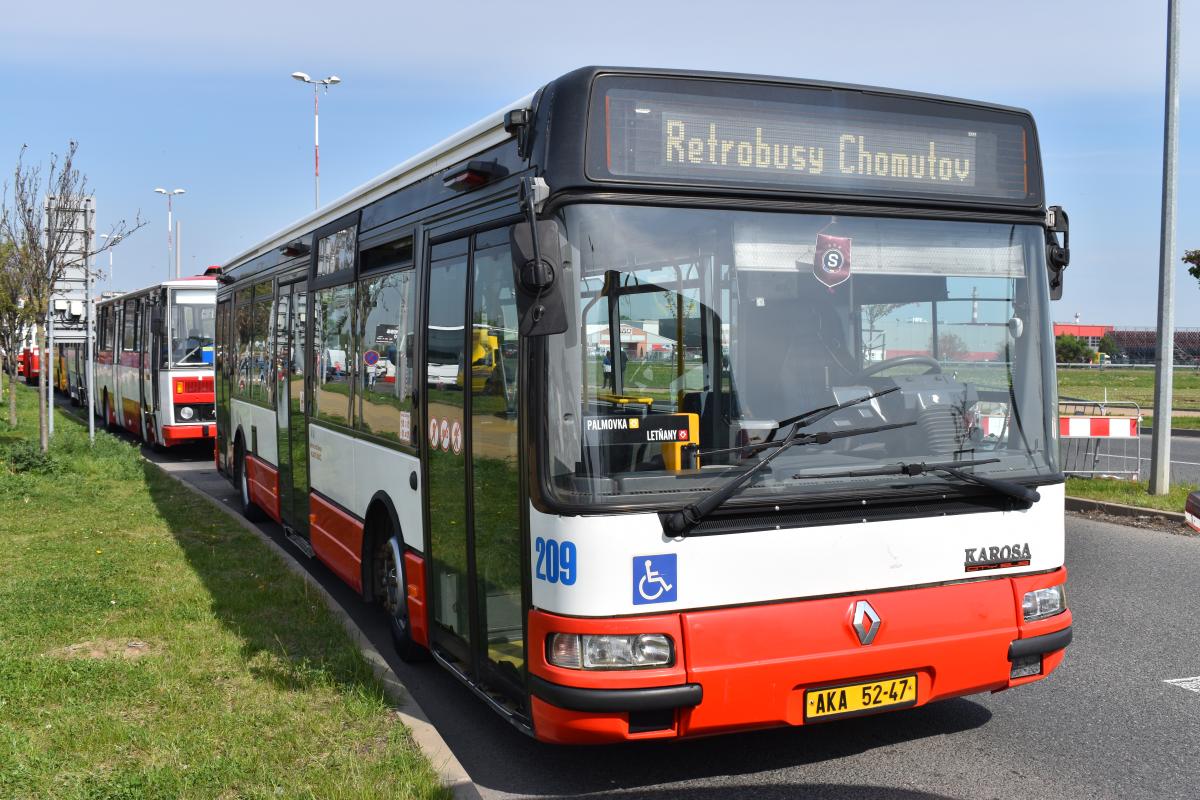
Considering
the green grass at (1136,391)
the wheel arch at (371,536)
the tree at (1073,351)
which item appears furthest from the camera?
the tree at (1073,351)

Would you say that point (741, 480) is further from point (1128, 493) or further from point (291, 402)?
point (1128, 493)

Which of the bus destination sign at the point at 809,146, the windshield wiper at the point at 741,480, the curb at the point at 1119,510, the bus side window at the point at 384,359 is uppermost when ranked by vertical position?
the bus destination sign at the point at 809,146

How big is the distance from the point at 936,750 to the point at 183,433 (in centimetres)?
1637

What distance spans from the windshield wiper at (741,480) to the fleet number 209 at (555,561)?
1.22 feet

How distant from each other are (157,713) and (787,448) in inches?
132

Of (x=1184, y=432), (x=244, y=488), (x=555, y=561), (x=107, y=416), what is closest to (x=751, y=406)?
(x=555, y=561)

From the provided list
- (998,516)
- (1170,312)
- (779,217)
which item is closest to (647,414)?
(779,217)

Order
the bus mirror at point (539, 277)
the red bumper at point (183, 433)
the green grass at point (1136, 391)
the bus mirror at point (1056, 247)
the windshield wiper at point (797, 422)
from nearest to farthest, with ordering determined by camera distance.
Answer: the bus mirror at point (539, 277) → the windshield wiper at point (797, 422) → the bus mirror at point (1056, 247) → the red bumper at point (183, 433) → the green grass at point (1136, 391)

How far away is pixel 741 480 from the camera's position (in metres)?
4.49

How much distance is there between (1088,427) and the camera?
1385cm

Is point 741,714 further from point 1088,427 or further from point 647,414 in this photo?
point 1088,427

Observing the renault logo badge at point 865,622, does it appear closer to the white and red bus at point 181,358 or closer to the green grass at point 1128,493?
the green grass at point 1128,493

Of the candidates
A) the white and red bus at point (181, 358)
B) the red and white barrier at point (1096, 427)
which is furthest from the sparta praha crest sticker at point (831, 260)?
the white and red bus at point (181, 358)

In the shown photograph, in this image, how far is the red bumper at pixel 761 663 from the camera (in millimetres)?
4426
